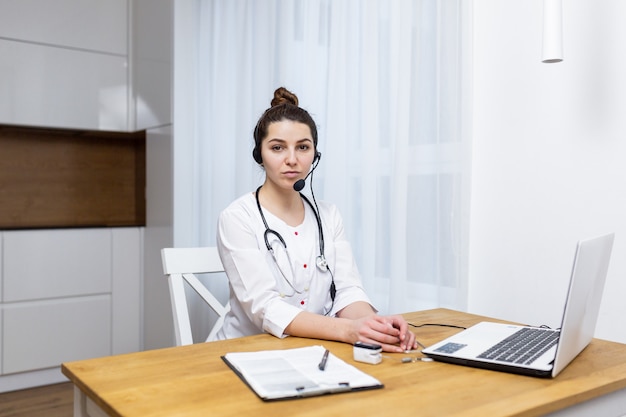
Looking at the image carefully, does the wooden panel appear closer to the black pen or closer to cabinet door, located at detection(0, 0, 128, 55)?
cabinet door, located at detection(0, 0, 128, 55)

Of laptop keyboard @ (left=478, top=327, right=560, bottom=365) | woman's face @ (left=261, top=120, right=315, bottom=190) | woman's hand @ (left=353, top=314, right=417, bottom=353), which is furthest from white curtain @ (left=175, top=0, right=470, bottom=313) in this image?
woman's hand @ (left=353, top=314, right=417, bottom=353)

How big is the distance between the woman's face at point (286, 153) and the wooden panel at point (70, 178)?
83.7 inches

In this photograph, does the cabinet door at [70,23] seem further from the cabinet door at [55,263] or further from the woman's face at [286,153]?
the woman's face at [286,153]

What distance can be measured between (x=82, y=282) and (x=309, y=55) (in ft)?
6.34

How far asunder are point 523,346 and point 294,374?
507 mm

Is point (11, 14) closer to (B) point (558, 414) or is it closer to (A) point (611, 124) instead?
(A) point (611, 124)

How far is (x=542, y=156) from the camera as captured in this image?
1874mm

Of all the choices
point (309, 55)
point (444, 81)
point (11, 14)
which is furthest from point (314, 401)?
point (11, 14)

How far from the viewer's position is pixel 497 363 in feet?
3.73

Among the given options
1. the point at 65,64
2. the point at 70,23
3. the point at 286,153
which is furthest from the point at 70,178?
the point at 286,153

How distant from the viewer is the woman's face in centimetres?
170

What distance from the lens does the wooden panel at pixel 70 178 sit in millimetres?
3539

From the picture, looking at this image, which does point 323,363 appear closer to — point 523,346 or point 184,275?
point 523,346

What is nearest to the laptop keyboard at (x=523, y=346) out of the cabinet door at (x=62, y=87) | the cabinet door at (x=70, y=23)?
the cabinet door at (x=62, y=87)
